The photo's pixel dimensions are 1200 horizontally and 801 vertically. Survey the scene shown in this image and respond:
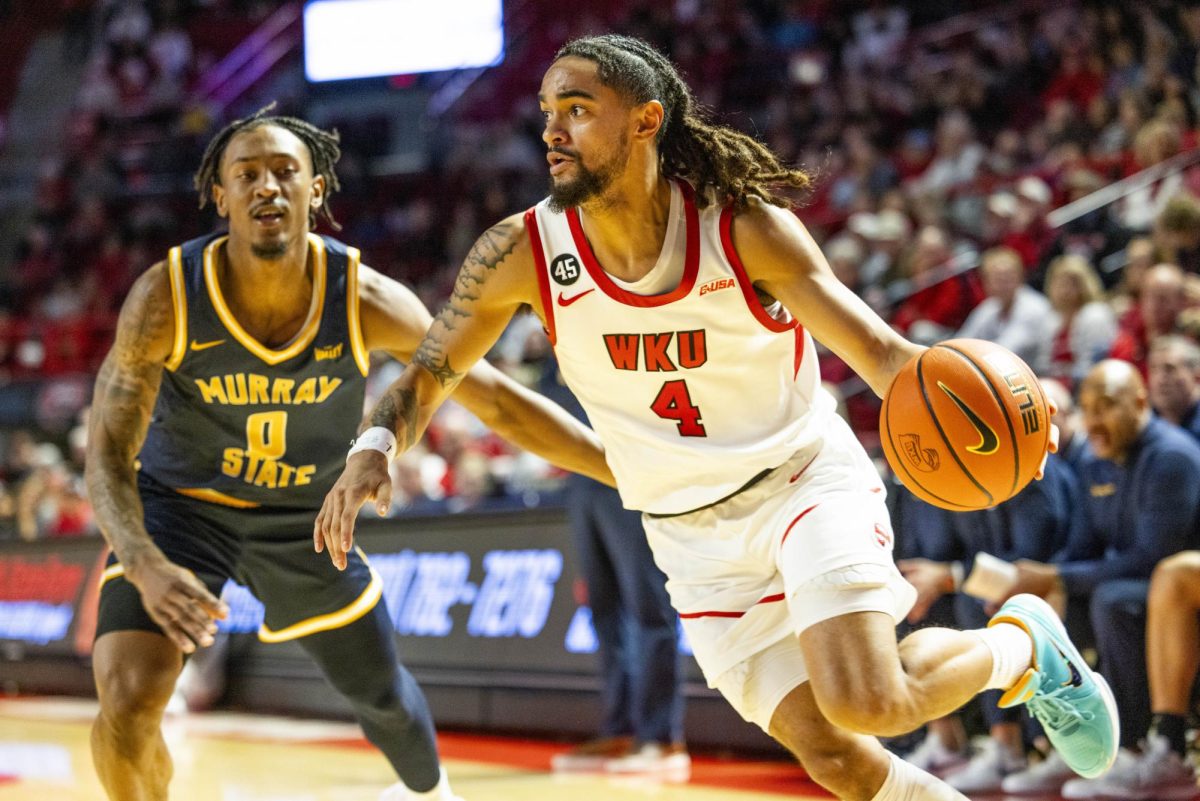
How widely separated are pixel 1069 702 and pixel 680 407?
53.7 inches

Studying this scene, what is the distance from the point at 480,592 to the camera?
24.7ft

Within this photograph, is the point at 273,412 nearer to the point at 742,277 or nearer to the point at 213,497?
the point at 213,497

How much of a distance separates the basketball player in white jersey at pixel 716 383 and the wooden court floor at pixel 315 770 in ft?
7.11

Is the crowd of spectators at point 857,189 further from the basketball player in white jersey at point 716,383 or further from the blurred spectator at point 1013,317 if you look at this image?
the basketball player in white jersey at point 716,383

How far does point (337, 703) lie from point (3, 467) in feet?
24.9

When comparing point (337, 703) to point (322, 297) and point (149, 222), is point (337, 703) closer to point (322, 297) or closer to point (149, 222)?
point (322, 297)

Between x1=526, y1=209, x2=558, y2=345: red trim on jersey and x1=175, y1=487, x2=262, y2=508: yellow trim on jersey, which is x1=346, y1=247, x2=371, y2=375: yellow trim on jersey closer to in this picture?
x1=175, y1=487, x2=262, y2=508: yellow trim on jersey

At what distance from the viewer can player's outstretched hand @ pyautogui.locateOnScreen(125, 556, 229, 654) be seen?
135 inches

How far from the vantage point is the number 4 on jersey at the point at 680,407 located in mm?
3398

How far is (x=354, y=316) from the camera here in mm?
4234

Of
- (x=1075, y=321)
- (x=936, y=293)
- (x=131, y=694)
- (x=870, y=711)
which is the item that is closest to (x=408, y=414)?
(x=131, y=694)

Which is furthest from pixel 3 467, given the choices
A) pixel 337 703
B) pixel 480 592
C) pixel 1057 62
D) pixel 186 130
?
pixel 1057 62

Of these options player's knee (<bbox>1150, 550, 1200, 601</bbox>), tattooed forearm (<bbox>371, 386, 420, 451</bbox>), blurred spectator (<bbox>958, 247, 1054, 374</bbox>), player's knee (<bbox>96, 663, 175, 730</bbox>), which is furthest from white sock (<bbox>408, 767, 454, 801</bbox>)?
blurred spectator (<bbox>958, 247, 1054, 374</bbox>)

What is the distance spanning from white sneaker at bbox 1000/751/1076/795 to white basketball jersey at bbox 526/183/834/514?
2364 mm
